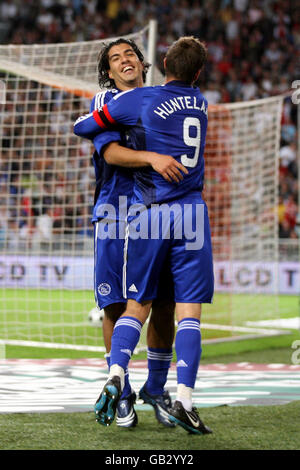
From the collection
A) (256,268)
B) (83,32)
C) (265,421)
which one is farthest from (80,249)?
(83,32)

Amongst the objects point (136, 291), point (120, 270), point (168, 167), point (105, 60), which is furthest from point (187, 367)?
point (105, 60)

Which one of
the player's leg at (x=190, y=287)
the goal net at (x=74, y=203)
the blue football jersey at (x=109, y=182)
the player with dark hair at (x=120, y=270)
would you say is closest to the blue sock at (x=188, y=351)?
the player's leg at (x=190, y=287)

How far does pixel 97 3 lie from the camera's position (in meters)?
21.4

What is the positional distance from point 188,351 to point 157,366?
1.45ft

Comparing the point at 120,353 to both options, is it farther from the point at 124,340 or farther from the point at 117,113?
the point at 117,113

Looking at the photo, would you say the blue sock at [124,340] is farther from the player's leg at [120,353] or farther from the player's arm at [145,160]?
the player's arm at [145,160]

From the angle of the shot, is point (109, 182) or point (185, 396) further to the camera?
point (109, 182)

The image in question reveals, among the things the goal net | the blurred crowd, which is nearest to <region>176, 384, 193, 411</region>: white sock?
the goal net

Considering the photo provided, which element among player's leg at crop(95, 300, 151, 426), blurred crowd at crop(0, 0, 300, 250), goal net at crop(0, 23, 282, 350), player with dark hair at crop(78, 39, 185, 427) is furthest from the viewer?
blurred crowd at crop(0, 0, 300, 250)

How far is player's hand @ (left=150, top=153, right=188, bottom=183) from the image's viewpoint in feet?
11.2

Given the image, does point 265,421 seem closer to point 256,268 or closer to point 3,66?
point 3,66

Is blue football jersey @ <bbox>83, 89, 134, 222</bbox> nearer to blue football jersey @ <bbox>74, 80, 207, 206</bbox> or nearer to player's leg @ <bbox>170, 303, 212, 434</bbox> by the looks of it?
blue football jersey @ <bbox>74, 80, 207, 206</bbox>

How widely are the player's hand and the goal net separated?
12.5 ft

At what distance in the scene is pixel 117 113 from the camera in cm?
350
